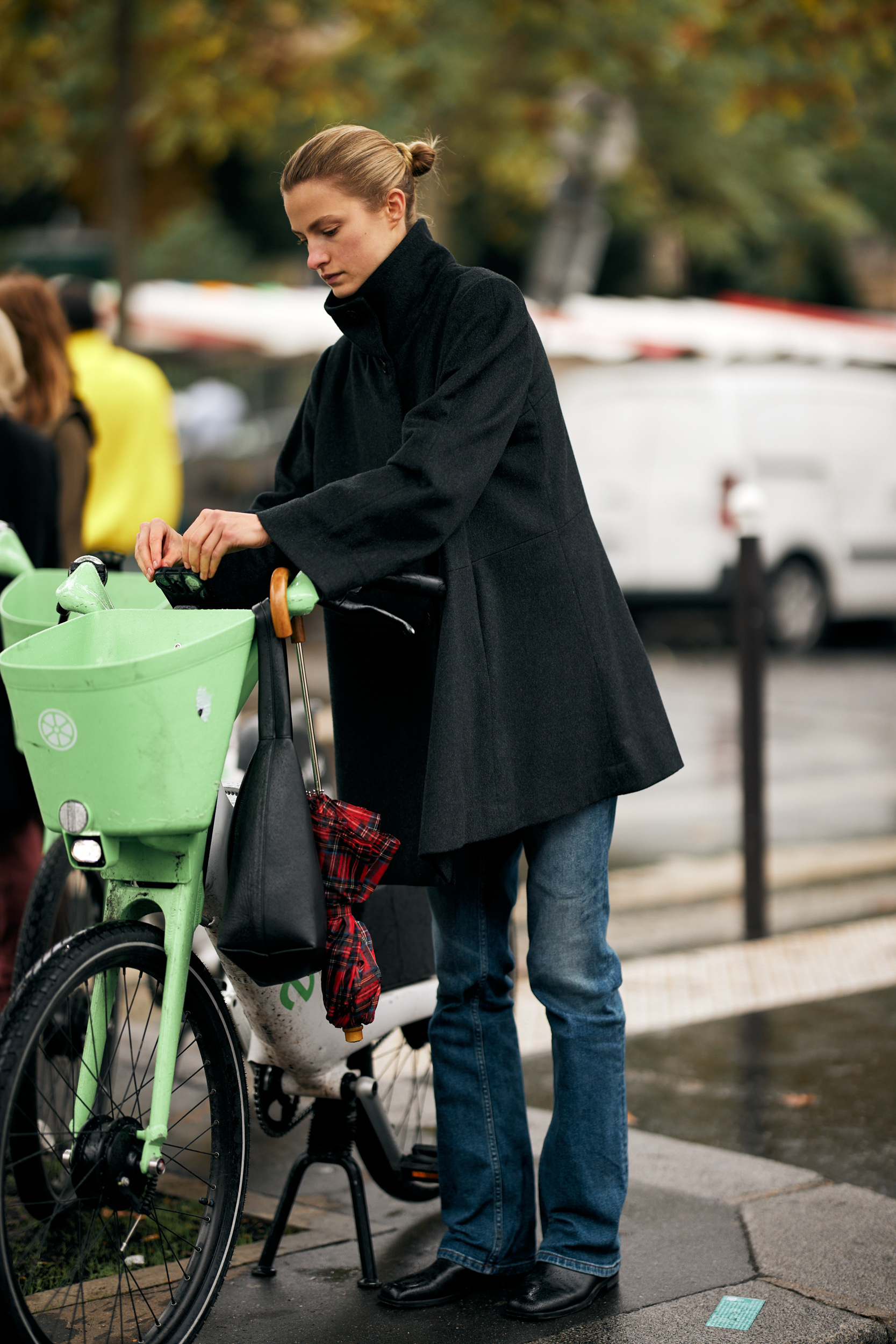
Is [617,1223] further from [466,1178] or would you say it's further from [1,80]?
[1,80]

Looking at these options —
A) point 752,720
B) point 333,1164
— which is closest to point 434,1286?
point 333,1164

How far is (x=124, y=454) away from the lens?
5.93 metres

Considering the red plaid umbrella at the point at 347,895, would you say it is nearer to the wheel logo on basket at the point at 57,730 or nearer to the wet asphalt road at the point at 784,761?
the wheel logo on basket at the point at 57,730

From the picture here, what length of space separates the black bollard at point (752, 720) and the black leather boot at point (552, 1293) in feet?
9.93

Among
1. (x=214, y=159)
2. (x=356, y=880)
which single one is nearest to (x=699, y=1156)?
(x=356, y=880)

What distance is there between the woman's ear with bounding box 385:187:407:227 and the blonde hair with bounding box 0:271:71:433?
2060 millimetres

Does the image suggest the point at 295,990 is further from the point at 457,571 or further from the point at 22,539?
the point at 22,539

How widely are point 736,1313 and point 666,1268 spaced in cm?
24

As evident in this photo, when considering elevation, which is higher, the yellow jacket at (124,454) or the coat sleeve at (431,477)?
the coat sleeve at (431,477)

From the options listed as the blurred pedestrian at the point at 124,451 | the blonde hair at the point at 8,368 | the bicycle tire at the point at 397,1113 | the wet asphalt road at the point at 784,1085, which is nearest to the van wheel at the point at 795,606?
the blurred pedestrian at the point at 124,451

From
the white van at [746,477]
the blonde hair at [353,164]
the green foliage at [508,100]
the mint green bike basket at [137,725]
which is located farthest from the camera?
the white van at [746,477]

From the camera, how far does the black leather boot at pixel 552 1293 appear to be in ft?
9.76

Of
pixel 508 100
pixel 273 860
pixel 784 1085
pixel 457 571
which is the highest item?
pixel 508 100

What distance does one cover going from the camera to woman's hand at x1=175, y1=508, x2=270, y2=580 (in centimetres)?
271
